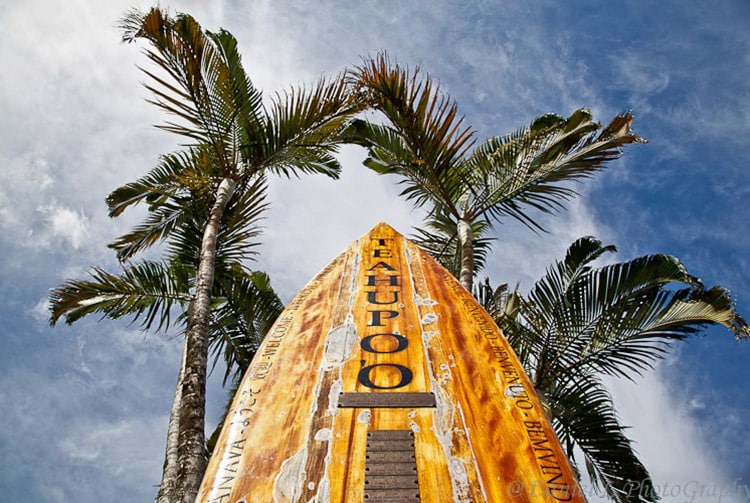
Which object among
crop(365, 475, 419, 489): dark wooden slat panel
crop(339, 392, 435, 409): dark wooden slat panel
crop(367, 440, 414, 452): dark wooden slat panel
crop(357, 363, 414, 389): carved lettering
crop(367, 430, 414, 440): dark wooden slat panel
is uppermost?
crop(357, 363, 414, 389): carved lettering

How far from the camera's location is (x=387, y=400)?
9.21ft

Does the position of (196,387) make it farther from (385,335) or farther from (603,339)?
(603,339)

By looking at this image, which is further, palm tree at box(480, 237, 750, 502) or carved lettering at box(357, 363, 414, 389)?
palm tree at box(480, 237, 750, 502)

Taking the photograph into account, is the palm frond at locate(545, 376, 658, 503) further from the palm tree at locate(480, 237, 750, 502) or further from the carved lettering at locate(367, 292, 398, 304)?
the carved lettering at locate(367, 292, 398, 304)

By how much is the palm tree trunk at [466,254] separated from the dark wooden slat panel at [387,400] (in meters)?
2.22

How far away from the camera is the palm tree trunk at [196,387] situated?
3.34 meters

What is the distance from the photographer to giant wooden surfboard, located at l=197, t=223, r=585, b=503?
235 centimetres

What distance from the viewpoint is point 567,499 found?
7.47ft

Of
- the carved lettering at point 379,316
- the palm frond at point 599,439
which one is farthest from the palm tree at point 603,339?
the carved lettering at point 379,316

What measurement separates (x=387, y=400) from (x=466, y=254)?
274 cm

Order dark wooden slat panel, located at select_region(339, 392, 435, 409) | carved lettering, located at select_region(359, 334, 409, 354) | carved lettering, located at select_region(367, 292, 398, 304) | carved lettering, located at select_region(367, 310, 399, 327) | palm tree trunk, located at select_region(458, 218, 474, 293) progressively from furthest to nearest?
1. palm tree trunk, located at select_region(458, 218, 474, 293)
2. carved lettering, located at select_region(367, 292, 398, 304)
3. carved lettering, located at select_region(367, 310, 399, 327)
4. carved lettering, located at select_region(359, 334, 409, 354)
5. dark wooden slat panel, located at select_region(339, 392, 435, 409)

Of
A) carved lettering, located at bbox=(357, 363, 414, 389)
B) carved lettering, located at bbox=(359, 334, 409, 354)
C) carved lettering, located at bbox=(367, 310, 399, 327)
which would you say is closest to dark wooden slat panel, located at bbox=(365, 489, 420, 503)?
carved lettering, located at bbox=(357, 363, 414, 389)

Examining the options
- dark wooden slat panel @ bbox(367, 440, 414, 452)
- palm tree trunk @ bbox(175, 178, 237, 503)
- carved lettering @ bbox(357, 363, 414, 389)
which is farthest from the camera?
palm tree trunk @ bbox(175, 178, 237, 503)

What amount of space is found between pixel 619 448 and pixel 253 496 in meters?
3.67
